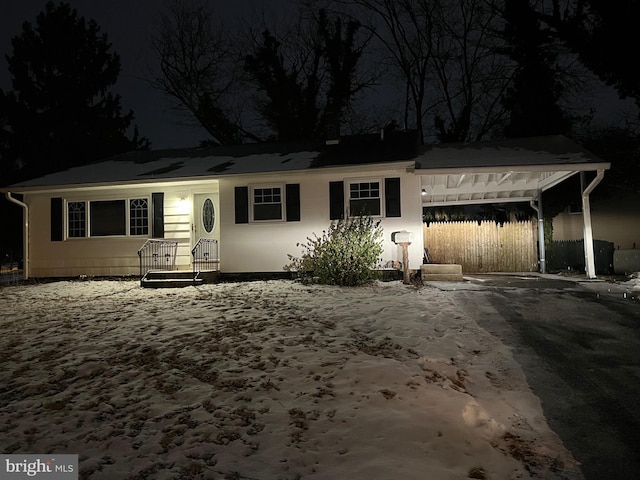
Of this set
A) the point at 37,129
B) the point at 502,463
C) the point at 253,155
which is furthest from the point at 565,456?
the point at 37,129

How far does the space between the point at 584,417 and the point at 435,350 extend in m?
1.61

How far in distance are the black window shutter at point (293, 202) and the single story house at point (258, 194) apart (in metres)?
0.03

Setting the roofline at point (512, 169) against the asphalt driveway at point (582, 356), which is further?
the roofline at point (512, 169)

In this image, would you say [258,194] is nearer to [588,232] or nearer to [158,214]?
[158,214]

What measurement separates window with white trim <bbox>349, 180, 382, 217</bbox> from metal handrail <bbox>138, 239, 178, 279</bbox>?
5333 mm

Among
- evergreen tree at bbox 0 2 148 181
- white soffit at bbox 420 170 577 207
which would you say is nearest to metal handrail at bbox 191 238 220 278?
white soffit at bbox 420 170 577 207

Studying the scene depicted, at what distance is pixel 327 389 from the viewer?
3646 millimetres

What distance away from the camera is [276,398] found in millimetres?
A: 3506

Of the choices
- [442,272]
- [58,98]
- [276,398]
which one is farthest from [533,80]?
[58,98]

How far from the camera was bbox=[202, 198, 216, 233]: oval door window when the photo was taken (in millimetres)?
12289

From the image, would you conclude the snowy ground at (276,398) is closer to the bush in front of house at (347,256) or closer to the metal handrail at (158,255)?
the bush in front of house at (347,256)

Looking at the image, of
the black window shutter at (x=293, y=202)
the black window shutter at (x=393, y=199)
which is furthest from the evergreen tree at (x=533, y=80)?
the black window shutter at (x=293, y=202)

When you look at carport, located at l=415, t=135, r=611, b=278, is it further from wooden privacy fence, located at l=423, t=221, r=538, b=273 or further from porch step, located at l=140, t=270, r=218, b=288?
porch step, located at l=140, t=270, r=218, b=288

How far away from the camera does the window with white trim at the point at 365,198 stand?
1091 centimetres
